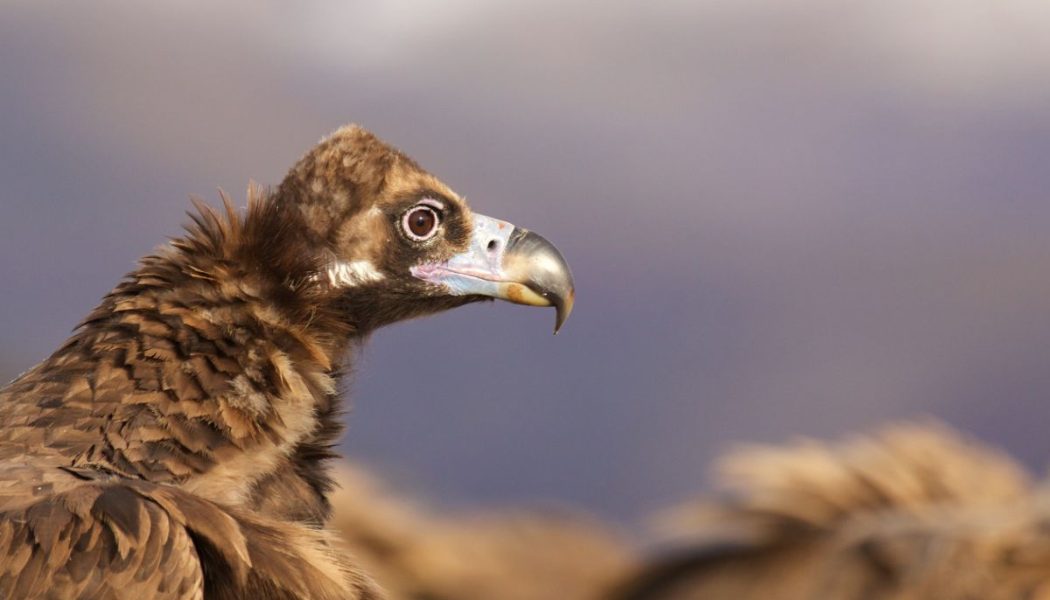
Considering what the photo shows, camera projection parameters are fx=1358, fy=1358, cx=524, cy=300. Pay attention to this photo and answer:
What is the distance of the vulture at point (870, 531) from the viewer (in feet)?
14.2

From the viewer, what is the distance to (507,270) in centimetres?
262

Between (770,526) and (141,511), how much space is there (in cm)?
334

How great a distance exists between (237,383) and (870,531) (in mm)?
3015

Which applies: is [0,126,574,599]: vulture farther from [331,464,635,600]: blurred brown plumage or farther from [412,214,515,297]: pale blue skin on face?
[331,464,635,600]: blurred brown plumage

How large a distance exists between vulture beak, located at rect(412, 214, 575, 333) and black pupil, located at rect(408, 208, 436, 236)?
68 millimetres

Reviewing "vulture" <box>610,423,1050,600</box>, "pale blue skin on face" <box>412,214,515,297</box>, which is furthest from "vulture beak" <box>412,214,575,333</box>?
"vulture" <box>610,423,1050,600</box>

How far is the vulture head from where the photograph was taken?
8.06ft

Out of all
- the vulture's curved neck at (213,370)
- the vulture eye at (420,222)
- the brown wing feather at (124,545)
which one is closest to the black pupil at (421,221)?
the vulture eye at (420,222)

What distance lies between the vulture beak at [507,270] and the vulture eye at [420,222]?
61 mm

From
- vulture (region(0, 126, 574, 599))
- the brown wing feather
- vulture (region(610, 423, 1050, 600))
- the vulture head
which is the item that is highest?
vulture (region(610, 423, 1050, 600))

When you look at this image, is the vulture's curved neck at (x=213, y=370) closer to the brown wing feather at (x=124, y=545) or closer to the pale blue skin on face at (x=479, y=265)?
the brown wing feather at (x=124, y=545)

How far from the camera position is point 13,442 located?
2.05 meters

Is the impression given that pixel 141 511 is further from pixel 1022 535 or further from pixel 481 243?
pixel 1022 535

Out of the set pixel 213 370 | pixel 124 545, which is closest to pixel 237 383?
pixel 213 370
